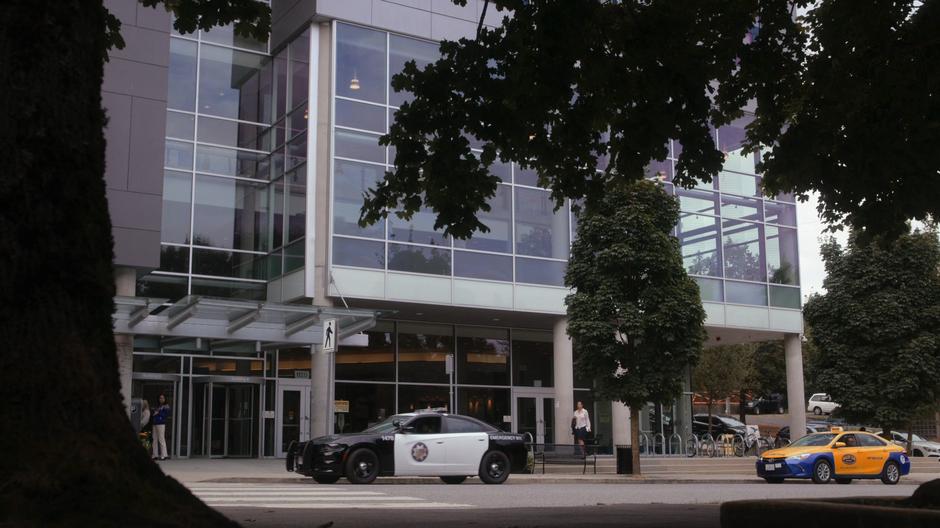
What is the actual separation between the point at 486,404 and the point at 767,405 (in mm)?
44357

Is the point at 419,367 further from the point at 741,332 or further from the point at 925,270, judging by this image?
the point at 925,270

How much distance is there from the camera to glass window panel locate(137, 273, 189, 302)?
2755 centimetres

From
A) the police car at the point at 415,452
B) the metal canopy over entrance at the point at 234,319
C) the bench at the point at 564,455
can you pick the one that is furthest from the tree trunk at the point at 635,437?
the metal canopy over entrance at the point at 234,319

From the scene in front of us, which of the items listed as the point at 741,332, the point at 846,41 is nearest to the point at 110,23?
the point at 846,41

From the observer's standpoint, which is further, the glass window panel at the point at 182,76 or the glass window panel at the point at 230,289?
the glass window panel at the point at 182,76

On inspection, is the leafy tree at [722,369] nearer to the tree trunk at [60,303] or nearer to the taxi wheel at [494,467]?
the taxi wheel at [494,467]

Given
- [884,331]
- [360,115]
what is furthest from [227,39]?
[884,331]

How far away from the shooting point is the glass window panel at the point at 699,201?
35175 millimetres

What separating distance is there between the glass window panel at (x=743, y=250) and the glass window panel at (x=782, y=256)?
0.40m

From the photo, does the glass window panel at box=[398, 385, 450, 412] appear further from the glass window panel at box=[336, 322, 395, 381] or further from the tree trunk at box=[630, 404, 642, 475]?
the tree trunk at box=[630, 404, 642, 475]

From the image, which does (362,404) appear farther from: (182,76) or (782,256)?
(782,256)

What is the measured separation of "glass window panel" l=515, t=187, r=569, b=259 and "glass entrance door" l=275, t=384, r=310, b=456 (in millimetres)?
7967

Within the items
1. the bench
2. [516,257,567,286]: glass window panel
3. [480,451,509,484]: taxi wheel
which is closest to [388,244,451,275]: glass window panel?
[516,257,567,286]: glass window panel

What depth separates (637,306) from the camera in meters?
24.7
